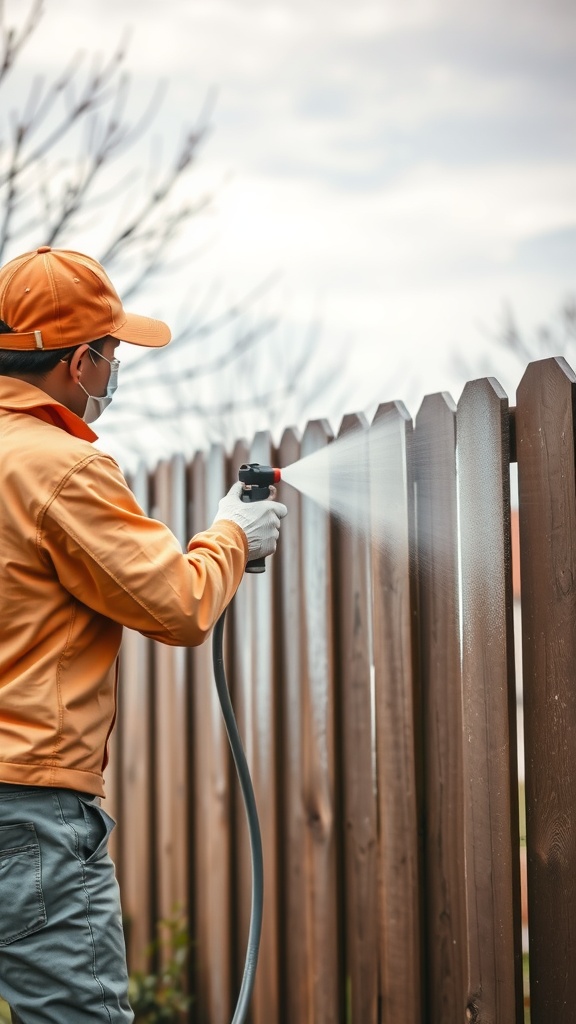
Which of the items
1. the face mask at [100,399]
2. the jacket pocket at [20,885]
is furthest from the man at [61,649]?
the face mask at [100,399]

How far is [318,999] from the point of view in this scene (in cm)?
321

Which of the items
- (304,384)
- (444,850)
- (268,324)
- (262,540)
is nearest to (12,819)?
(262,540)

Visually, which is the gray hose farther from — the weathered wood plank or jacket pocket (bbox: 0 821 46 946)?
jacket pocket (bbox: 0 821 46 946)

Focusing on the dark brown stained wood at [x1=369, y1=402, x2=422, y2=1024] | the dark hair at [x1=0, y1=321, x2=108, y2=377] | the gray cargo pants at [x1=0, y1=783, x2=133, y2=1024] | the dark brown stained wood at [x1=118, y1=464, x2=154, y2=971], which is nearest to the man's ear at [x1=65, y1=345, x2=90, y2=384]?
the dark hair at [x1=0, y1=321, x2=108, y2=377]

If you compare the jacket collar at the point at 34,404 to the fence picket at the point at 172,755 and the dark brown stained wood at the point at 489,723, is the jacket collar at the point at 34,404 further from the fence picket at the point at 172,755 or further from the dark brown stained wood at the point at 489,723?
the fence picket at the point at 172,755

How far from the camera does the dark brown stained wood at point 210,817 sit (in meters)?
3.77

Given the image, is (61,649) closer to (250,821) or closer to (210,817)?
(250,821)

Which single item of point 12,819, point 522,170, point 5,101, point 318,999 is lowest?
point 318,999

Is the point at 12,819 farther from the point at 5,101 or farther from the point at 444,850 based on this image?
the point at 5,101

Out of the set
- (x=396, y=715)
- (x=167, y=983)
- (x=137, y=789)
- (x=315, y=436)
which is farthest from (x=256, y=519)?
(x=167, y=983)

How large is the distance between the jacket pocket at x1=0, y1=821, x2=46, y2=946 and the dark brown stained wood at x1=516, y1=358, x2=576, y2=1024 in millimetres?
1254

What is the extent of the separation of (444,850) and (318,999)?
891mm

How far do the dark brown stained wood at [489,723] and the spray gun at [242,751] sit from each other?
568 millimetres

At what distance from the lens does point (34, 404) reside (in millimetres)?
2047
